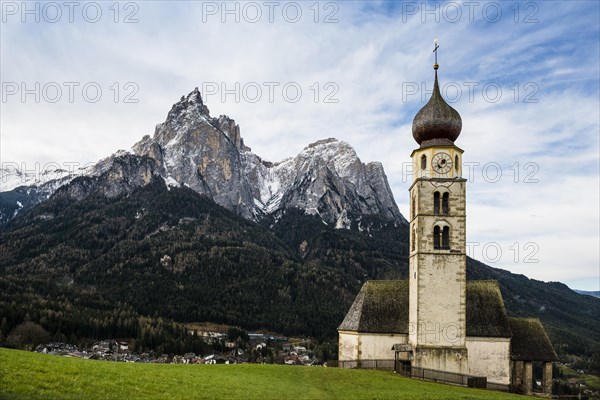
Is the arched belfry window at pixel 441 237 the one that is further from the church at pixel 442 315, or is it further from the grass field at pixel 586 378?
the grass field at pixel 586 378

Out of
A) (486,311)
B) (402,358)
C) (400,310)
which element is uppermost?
(486,311)

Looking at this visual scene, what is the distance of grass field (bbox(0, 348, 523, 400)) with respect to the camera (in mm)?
23062

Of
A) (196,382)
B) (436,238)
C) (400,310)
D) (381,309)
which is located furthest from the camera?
(381,309)

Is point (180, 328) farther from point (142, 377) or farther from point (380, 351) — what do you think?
point (142, 377)

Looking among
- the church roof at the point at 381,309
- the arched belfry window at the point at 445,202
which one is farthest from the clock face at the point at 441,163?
the church roof at the point at 381,309

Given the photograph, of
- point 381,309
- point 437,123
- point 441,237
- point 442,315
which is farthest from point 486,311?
point 437,123

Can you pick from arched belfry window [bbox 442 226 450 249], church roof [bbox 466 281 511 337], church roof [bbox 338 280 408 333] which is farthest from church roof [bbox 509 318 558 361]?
arched belfry window [bbox 442 226 450 249]

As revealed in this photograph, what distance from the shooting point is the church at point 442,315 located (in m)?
43.4

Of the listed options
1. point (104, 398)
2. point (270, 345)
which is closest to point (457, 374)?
point (104, 398)

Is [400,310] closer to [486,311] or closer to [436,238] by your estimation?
[486,311]

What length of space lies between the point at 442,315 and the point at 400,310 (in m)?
5.18

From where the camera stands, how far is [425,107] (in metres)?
46.5

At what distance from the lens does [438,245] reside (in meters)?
44.7

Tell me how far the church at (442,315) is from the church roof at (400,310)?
0.09 metres
